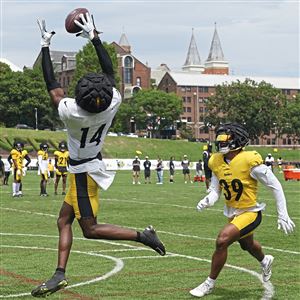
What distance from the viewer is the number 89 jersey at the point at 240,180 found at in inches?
351

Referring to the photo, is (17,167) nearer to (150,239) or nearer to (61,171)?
(61,171)

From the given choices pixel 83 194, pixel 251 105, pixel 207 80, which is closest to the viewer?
pixel 83 194

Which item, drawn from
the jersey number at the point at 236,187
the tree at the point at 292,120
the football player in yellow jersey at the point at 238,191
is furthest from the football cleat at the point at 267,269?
the tree at the point at 292,120

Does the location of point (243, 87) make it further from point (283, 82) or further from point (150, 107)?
point (283, 82)

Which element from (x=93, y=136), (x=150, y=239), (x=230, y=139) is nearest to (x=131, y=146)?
(x=230, y=139)

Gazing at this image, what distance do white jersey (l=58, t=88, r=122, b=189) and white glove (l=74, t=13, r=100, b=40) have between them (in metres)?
0.71

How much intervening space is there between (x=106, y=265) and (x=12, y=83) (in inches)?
3820

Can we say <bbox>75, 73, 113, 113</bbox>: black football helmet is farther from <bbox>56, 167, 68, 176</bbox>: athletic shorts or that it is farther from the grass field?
<bbox>56, 167, 68, 176</bbox>: athletic shorts

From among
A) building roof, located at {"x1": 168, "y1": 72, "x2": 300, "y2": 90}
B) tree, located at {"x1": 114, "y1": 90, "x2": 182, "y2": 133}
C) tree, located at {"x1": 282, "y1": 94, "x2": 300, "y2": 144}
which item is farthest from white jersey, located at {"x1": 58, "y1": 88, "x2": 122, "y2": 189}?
building roof, located at {"x1": 168, "y1": 72, "x2": 300, "y2": 90}

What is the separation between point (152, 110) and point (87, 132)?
109748 mm

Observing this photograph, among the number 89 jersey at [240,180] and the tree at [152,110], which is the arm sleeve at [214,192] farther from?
the tree at [152,110]

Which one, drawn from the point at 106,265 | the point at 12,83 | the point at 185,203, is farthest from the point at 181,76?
the point at 106,265

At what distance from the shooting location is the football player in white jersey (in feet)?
26.9

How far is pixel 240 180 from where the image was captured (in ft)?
29.3
